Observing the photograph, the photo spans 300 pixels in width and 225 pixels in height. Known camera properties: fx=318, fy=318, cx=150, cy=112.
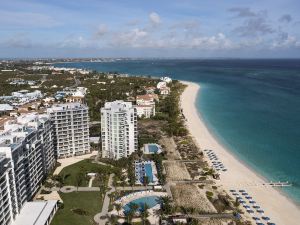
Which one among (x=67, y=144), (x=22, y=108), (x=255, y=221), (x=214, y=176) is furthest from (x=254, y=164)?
(x=22, y=108)

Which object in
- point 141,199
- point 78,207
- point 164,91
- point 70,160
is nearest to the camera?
point 78,207

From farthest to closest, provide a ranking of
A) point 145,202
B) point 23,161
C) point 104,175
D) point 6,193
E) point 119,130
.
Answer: point 119,130 → point 104,175 → point 145,202 → point 23,161 → point 6,193

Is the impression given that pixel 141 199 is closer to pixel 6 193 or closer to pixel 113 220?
pixel 113 220

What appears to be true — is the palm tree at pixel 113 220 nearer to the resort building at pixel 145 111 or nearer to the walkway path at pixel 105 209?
the walkway path at pixel 105 209

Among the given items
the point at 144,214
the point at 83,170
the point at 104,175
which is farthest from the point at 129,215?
the point at 83,170

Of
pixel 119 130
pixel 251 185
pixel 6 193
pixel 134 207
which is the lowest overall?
pixel 251 185

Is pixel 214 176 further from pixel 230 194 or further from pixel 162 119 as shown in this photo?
pixel 162 119

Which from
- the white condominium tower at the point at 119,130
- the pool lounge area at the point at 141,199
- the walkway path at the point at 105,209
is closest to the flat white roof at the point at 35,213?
the walkway path at the point at 105,209
